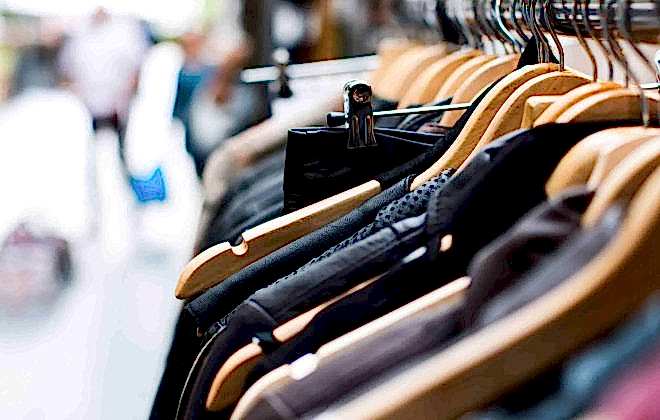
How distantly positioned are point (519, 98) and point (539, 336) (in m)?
0.38

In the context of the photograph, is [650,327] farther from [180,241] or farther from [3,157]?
[3,157]

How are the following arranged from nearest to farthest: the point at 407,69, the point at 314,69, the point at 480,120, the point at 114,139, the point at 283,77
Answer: the point at 480,120 → the point at 407,69 → the point at 283,77 → the point at 314,69 → the point at 114,139

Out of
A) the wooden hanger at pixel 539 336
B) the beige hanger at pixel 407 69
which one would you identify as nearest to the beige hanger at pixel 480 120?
the wooden hanger at pixel 539 336

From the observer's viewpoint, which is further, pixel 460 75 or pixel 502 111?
pixel 460 75

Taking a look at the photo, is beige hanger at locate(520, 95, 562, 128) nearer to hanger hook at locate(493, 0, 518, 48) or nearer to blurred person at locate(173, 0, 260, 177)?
hanger hook at locate(493, 0, 518, 48)

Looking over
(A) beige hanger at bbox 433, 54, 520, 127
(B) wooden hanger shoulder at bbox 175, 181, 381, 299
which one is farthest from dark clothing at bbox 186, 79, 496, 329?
(A) beige hanger at bbox 433, 54, 520, 127

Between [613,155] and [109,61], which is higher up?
[613,155]

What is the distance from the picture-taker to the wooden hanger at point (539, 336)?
18.6 inches

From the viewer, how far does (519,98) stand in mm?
826

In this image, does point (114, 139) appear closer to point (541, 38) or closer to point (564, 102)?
point (541, 38)

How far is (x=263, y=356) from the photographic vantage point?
0.67 m

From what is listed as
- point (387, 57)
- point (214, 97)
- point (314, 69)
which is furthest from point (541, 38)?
point (214, 97)

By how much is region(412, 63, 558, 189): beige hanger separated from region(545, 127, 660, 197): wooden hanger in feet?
0.62

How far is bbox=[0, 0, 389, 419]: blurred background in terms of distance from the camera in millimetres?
2229
